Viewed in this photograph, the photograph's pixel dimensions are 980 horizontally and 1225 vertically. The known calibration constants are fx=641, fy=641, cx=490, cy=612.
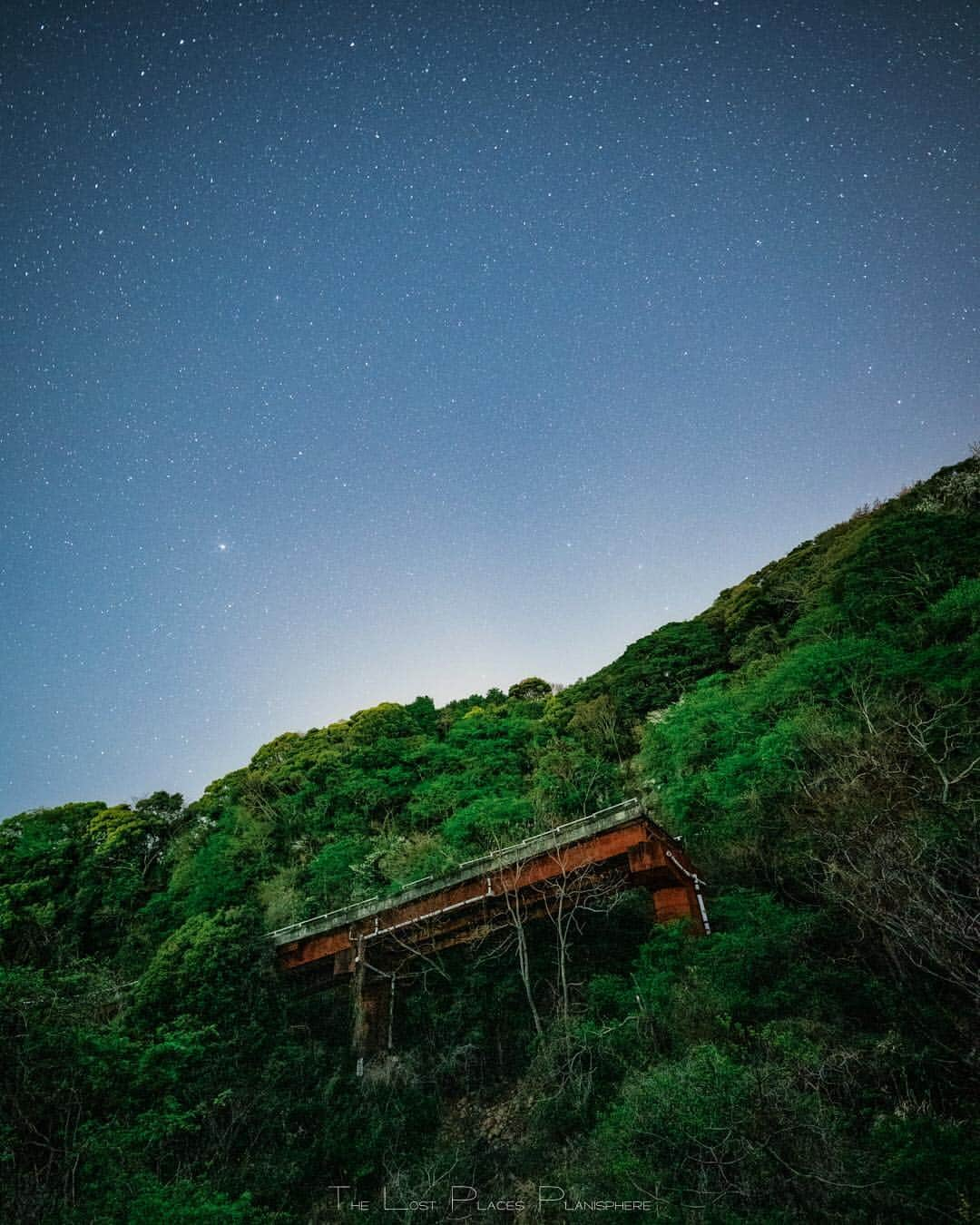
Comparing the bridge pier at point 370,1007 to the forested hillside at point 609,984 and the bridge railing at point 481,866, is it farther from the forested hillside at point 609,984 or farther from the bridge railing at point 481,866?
the bridge railing at point 481,866

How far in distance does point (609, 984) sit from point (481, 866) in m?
5.37

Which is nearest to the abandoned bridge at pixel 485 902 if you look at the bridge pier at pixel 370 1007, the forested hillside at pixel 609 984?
the bridge pier at pixel 370 1007

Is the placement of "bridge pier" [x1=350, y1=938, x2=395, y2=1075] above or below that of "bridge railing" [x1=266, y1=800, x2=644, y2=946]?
below

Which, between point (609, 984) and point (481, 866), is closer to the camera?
point (609, 984)

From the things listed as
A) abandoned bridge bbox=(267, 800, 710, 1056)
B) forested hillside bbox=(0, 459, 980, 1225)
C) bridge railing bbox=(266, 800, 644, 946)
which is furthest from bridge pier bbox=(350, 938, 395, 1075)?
bridge railing bbox=(266, 800, 644, 946)

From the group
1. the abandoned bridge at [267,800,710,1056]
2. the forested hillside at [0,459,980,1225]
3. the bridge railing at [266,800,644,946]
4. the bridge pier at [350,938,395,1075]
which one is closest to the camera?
the forested hillside at [0,459,980,1225]

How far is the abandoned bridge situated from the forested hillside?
0.94 metres

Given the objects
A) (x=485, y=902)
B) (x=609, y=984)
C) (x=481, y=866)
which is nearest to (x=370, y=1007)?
(x=485, y=902)

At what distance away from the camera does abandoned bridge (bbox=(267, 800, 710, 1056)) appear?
18.4 meters

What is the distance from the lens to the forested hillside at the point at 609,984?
9633mm

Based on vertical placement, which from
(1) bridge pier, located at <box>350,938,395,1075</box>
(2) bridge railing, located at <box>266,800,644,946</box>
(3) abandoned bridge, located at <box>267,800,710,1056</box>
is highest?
(2) bridge railing, located at <box>266,800,644,946</box>

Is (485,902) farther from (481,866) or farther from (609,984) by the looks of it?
(609,984)

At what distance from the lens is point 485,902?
2009 centimetres

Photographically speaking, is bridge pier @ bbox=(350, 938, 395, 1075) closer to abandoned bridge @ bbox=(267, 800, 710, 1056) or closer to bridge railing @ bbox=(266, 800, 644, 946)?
abandoned bridge @ bbox=(267, 800, 710, 1056)
